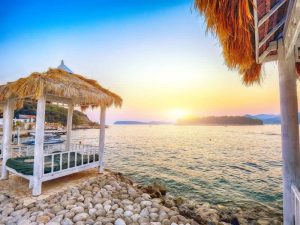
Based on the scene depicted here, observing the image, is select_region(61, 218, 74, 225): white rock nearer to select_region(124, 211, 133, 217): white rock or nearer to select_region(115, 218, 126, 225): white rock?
select_region(115, 218, 126, 225): white rock

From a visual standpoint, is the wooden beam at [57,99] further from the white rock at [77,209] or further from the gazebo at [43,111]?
the white rock at [77,209]

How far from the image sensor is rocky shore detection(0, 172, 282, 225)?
354 centimetres

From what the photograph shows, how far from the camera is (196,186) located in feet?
27.1

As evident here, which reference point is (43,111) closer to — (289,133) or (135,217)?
(135,217)

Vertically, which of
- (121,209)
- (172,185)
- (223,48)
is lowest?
(172,185)

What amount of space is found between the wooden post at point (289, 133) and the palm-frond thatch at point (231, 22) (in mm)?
543

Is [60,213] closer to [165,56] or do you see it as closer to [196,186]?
[196,186]

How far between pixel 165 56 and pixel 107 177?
850 cm

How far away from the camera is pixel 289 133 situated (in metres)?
2.29

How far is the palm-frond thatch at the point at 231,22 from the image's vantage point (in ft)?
5.26

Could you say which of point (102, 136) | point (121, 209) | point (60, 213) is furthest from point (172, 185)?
point (60, 213)

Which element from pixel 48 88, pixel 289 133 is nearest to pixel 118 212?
pixel 48 88

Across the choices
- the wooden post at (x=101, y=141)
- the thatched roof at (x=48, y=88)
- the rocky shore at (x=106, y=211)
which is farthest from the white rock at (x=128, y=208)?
the thatched roof at (x=48, y=88)

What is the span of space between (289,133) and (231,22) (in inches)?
62.5
